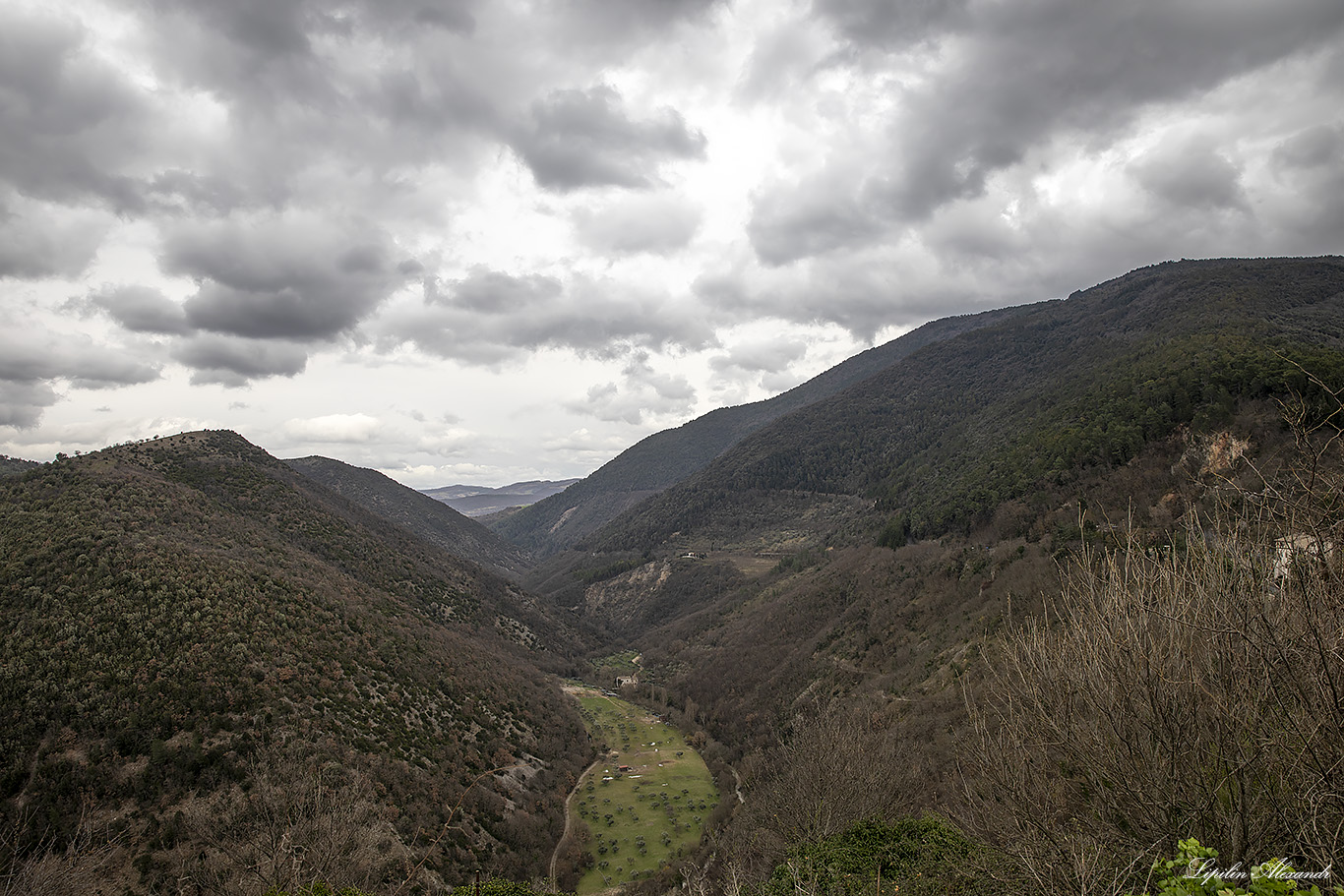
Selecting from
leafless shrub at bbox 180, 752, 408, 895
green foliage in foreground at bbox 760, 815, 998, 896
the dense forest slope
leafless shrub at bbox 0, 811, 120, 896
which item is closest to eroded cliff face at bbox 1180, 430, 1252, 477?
green foliage in foreground at bbox 760, 815, 998, 896

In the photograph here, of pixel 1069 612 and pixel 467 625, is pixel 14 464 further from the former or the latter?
pixel 1069 612

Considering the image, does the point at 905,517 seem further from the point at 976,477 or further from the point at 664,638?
the point at 664,638

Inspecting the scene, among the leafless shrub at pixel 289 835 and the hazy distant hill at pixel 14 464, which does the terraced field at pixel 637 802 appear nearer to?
the leafless shrub at pixel 289 835

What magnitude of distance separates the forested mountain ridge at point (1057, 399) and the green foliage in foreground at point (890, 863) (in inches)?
525

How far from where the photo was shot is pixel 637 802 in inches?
1967

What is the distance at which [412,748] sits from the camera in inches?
1425

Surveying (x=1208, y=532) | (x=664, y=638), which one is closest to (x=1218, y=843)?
(x=1208, y=532)

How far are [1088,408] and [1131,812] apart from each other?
70.5 meters

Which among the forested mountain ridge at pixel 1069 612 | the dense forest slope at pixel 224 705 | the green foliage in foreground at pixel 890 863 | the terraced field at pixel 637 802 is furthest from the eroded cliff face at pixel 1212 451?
the dense forest slope at pixel 224 705

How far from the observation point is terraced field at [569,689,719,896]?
4088cm

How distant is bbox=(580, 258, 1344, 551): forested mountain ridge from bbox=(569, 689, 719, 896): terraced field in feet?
136

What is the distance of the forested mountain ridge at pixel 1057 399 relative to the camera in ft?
161

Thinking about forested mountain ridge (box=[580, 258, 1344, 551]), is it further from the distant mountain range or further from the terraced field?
the terraced field

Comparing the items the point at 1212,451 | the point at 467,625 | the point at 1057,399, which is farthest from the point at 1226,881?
the point at 1057,399
